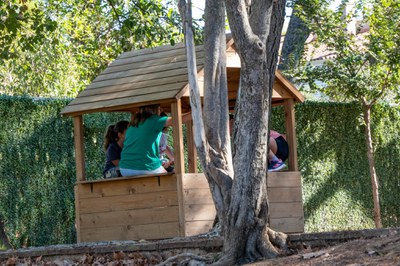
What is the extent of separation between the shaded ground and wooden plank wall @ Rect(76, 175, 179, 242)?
185cm

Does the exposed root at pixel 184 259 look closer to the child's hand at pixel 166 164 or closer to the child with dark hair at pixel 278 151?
the child with dark hair at pixel 278 151

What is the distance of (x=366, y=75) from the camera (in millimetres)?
16375

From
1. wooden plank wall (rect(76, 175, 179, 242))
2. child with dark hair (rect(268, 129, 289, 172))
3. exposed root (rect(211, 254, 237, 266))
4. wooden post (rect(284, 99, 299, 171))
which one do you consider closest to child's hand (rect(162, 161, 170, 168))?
wooden plank wall (rect(76, 175, 179, 242))

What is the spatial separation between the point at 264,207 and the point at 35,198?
6.21 m

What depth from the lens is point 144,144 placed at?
37.0 ft

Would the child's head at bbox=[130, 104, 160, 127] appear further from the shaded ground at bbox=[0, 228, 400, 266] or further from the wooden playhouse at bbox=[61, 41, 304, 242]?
the shaded ground at bbox=[0, 228, 400, 266]

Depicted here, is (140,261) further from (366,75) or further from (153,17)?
(366,75)

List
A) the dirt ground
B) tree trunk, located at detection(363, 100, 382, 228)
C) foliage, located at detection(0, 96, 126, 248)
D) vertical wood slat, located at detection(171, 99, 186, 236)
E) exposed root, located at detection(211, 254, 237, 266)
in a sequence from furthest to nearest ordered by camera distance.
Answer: tree trunk, located at detection(363, 100, 382, 228)
foliage, located at detection(0, 96, 126, 248)
vertical wood slat, located at detection(171, 99, 186, 236)
exposed root, located at detection(211, 254, 237, 266)
the dirt ground

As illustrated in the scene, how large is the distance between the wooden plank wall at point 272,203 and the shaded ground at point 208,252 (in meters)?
1.68

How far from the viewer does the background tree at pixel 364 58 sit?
16.2 m

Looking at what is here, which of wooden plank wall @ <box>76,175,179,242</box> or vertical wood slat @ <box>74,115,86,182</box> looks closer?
wooden plank wall @ <box>76,175,179,242</box>

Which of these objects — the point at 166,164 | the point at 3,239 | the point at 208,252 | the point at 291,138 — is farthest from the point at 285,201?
the point at 3,239

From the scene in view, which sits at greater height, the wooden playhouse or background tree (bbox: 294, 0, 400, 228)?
background tree (bbox: 294, 0, 400, 228)

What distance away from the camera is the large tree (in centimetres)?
786
